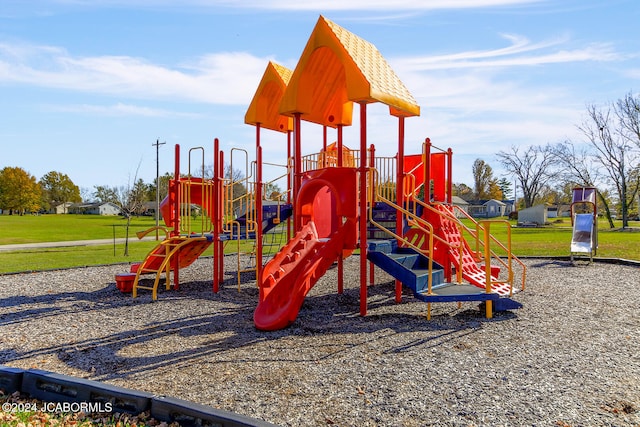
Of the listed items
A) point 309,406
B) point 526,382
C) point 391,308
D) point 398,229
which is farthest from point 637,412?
point 398,229

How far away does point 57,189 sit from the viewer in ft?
333

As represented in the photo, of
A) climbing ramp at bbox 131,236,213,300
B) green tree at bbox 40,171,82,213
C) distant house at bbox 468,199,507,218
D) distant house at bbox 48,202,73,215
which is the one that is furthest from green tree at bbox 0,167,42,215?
climbing ramp at bbox 131,236,213,300

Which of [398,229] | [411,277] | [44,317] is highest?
[398,229]

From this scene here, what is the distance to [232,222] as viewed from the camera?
1145 centimetres

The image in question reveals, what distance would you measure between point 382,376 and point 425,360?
32.1 inches

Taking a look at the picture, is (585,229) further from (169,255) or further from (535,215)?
(535,215)

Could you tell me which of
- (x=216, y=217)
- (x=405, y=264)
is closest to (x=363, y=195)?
(x=405, y=264)

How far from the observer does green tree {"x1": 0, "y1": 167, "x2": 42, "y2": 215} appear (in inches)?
3142

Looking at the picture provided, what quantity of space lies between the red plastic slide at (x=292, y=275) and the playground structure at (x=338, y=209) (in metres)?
0.02

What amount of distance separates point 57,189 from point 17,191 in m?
21.4

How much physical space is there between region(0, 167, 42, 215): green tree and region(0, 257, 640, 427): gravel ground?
83.3m

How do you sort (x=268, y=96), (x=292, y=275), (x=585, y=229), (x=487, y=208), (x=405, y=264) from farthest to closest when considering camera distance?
1. (x=487, y=208)
2. (x=585, y=229)
3. (x=268, y=96)
4. (x=405, y=264)
5. (x=292, y=275)

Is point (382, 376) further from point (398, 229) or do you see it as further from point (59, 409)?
point (398, 229)

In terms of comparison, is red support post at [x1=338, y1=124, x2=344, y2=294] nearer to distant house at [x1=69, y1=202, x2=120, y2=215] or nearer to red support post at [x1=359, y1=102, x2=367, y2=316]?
red support post at [x1=359, y1=102, x2=367, y2=316]
